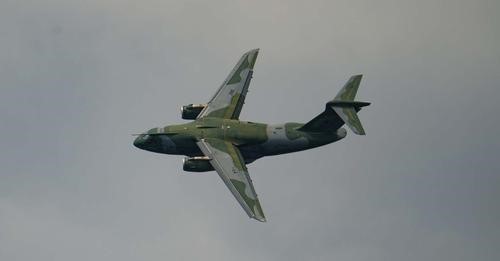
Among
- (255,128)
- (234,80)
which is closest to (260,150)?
(255,128)

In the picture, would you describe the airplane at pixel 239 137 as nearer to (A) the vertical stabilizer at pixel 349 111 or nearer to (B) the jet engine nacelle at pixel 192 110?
(A) the vertical stabilizer at pixel 349 111

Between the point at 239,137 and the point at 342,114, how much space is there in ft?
32.0

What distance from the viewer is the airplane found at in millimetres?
112062

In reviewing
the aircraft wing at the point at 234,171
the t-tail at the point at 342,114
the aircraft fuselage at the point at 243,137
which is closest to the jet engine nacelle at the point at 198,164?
the aircraft wing at the point at 234,171

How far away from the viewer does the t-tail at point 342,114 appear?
11219 centimetres

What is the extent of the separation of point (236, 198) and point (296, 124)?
11.3 metres

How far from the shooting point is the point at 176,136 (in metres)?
115

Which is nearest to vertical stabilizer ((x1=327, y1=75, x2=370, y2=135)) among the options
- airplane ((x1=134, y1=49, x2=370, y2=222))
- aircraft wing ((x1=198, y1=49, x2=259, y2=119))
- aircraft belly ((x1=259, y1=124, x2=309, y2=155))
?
airplane ((x1=134, y1=49, x2=370, y2=222))

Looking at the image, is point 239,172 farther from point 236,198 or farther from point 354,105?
point 354,105

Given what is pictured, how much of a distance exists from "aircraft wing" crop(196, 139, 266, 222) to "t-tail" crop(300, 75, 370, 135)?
7.40 meters

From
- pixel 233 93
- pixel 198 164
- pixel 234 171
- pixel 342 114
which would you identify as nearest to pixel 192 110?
pixel 233 93

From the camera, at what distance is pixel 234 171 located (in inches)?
4377

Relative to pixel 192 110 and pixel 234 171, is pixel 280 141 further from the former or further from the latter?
pixel 192 110

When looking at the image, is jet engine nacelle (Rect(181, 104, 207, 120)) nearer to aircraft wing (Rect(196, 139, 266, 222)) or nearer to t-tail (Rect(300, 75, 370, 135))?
aircraft wing (Rect(196, 139, 266, 222))
